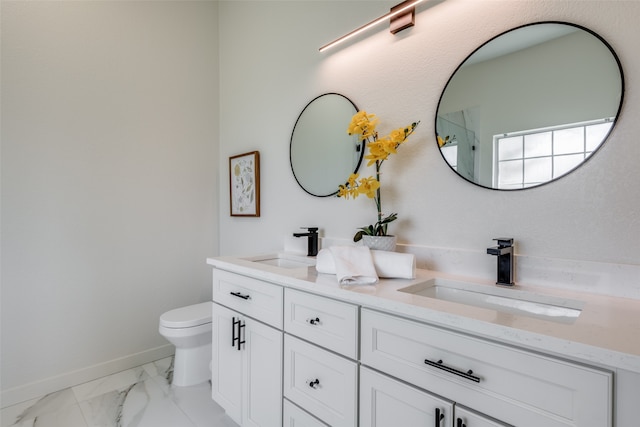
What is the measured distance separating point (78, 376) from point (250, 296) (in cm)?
157

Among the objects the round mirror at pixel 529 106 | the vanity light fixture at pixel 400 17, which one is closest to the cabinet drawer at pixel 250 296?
the round mirror at pixel 529 106

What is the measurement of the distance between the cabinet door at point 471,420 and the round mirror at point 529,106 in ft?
2.61

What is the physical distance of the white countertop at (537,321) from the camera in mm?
637

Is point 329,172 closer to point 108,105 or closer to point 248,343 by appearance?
point 248,343

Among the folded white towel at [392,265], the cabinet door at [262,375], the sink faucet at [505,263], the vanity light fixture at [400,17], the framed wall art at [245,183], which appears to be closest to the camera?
the sink faucet at [505,263]

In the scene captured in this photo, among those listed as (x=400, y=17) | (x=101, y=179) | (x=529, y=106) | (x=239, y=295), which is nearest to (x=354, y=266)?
(x=239, y=295)

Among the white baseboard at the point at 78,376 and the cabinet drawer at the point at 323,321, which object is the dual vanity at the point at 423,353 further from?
the white baseboard at the point at 78,376

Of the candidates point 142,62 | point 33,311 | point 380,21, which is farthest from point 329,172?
point 33,311

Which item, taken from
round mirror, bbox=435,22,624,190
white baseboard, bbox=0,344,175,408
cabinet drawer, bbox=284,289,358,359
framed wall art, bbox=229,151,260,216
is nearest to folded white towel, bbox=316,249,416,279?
cabinet drawer, bbox=284,289,358,359

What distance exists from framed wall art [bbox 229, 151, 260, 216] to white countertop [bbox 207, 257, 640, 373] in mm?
1262

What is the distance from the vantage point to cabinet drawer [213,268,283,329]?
135 cm

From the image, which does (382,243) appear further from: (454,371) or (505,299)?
(454,371)

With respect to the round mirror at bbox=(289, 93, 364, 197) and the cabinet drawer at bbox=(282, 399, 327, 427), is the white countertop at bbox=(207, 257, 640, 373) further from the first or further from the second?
the round mirror at bbox=(289, 93, 364, 197)

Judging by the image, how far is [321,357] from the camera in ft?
3.78
